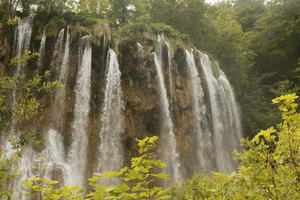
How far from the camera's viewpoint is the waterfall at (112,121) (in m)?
11.9

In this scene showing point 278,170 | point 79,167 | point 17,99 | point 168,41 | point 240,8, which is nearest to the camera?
point 278,170

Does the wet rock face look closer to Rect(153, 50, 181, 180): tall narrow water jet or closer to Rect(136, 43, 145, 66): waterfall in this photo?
Rect(136, 43, 145, 66): waterfall

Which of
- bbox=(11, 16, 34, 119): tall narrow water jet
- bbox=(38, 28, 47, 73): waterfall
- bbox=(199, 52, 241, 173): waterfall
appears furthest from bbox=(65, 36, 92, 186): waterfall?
bbox=(199, 52, 241, 173): waterfall

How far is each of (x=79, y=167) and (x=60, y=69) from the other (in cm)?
532

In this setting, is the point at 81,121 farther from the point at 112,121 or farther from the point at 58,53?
the point at 58,53

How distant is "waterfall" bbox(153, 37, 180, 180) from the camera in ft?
42.6

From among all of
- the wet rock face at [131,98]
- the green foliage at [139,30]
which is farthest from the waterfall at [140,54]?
the green foliage at [139,30]

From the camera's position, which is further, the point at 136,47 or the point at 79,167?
the point at 136,47

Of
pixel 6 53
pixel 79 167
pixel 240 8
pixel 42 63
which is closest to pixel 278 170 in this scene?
pixel 79 167

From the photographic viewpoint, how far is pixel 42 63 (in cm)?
1327

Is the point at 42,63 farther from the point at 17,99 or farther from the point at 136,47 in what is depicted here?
the point at 136,47

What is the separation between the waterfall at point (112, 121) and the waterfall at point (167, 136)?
238cm

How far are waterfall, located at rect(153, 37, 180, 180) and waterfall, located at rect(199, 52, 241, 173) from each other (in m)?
3.37

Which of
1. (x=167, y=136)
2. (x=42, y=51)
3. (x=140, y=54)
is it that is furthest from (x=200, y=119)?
(x=42, y=51)
